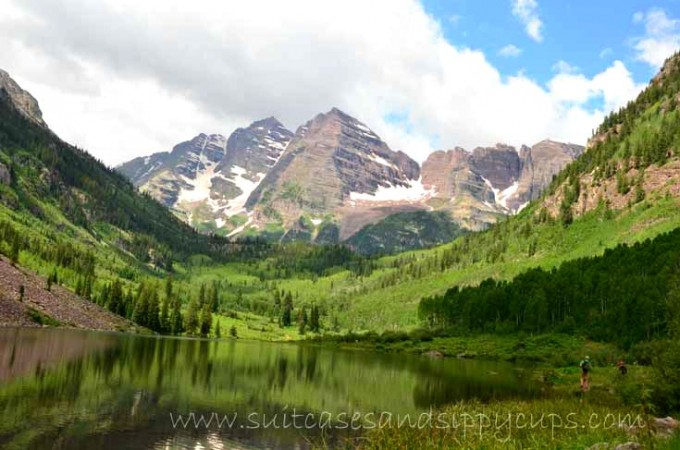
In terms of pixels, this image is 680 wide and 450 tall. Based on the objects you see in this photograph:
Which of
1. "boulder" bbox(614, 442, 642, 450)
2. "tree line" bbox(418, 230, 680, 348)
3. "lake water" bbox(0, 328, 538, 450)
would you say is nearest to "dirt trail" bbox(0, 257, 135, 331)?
"lake water" bbox(0, 328, 538, 450)

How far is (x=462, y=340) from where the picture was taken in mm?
176875

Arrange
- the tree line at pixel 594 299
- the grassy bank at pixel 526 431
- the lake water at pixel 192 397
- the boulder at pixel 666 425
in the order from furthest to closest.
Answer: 1. the tree line at pixel 594 299
2. the lake water at pixel 192 397
3. the boulder at pixel 666 425
4. the grassy bank at pixel 526 431

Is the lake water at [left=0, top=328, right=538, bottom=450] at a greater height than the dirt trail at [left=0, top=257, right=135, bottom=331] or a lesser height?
lesser

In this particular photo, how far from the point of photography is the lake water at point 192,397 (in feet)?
133

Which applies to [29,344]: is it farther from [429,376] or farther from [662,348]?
[662,348]

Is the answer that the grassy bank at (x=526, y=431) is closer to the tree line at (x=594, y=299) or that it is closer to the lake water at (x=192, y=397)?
the lake water at (x=192, y=397)

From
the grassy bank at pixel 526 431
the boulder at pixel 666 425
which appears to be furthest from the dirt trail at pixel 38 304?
the boulder at pixel 666 425

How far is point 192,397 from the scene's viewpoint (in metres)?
59.0

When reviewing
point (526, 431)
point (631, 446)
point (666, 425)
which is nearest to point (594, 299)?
point (666, 425)

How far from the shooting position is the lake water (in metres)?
40.6

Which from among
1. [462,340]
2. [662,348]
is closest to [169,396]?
[662,348]

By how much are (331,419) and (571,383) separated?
4689cm

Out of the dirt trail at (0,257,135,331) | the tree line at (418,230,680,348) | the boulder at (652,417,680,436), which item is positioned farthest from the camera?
the dirt trail at (0,257,135,331)

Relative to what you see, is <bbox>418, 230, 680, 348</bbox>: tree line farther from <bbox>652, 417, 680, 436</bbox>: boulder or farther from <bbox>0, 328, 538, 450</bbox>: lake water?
<bbox>652, 417, 680, 436</bbox>: boulder
